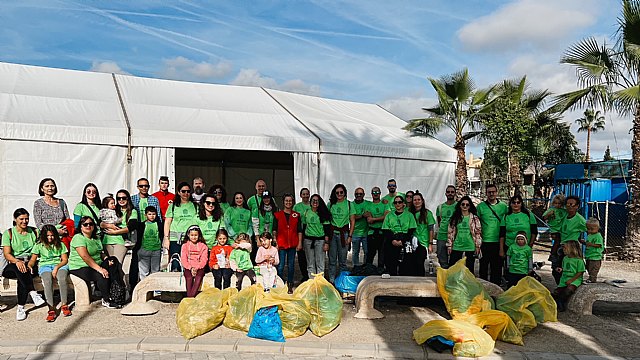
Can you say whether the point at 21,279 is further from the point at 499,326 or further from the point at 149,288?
the point at 499,326

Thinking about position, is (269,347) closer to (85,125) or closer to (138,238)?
(138,238)

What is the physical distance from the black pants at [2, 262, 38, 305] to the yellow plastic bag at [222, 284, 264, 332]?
243cm

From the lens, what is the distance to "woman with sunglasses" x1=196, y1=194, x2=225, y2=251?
22.1 feet

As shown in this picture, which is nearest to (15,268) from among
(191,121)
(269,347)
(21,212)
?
(21,212)

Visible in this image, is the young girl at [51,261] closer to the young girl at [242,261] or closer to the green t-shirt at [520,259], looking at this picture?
the young girl at [242,261]

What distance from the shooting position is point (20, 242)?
20.4 feet

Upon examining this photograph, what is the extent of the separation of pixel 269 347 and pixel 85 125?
20.4 ft

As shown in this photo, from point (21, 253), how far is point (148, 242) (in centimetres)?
144

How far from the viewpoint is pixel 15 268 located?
608 cm

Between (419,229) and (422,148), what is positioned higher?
(422,148)

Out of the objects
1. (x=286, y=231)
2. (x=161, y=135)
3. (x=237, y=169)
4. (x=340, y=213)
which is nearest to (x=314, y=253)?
(x=286, y=231)

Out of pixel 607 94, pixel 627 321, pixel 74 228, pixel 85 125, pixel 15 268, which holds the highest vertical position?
pixel 607 94

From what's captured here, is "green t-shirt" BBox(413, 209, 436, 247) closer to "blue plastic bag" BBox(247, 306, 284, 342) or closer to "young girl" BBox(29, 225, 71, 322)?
"blue plastic bag" BBox(247, 306, 284, 342)

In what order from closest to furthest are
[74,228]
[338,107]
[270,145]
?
[74,228] < [270,145] < [338,107]
